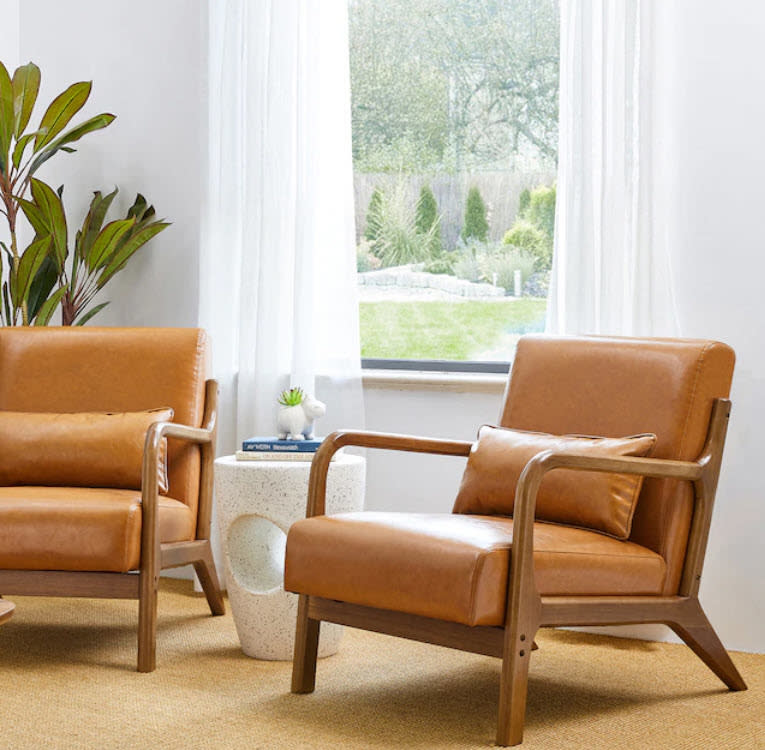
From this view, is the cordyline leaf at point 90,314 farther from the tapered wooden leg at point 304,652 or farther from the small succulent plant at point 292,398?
the tapered wooden leg at point 304,652

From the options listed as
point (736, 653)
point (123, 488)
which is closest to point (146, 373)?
point (123, 488)

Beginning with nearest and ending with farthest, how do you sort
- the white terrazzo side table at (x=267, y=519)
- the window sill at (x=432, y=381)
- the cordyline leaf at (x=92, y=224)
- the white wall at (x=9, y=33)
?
the white terrazzo side table at (x=267, y=519) < the window sill at (x=432, y=381) < the cordyline leaf at (x=92, y=224) < the white wall at (x=9, y=33)

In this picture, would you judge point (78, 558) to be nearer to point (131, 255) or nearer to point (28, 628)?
point (28, 628)

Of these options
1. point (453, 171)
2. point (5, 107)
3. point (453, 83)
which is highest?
point (453, 83)

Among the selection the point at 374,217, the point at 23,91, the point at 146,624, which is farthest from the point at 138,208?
the point at 146,624

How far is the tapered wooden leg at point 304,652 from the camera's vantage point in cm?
281

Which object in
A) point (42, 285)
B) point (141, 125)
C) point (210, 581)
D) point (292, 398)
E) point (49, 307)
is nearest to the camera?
point (292, 398)

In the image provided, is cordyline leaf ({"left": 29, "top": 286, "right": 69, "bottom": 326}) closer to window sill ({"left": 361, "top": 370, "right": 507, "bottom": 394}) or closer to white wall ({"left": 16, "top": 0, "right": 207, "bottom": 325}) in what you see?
white wall ({"left": 16, "top": 0, "right": 207, "bottom": 325})

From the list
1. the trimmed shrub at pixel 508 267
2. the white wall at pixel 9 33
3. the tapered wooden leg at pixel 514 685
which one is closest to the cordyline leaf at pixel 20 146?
the white wall at pixel 9 33

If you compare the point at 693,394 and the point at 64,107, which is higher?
the point at 64,107

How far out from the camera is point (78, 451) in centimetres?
329

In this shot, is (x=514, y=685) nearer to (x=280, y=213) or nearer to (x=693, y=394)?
(x=693, y=394)

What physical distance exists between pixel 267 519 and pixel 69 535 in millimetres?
524

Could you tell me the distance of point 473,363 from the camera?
396 cm
